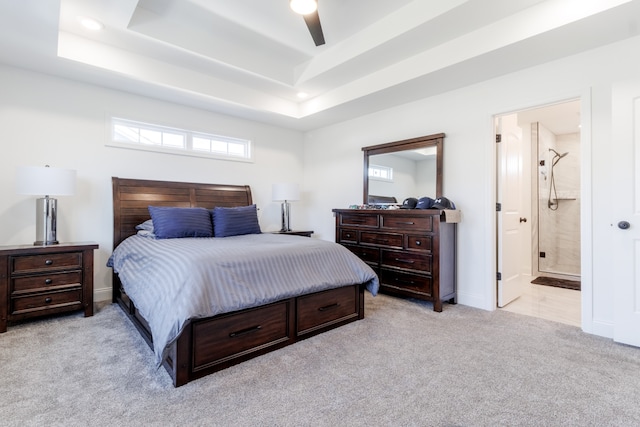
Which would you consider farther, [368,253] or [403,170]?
[403,170]

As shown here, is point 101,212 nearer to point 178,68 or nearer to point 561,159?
point 178,68

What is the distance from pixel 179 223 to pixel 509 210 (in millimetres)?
3713

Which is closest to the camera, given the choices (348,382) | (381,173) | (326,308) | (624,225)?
(348,382)

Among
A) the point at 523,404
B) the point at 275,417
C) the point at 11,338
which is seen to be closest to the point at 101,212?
the point at 11,338

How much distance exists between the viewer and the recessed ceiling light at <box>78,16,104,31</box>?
110 inches

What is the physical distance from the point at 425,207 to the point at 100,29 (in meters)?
3.76

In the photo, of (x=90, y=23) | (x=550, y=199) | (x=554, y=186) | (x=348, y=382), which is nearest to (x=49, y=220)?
(x=90, y=23)

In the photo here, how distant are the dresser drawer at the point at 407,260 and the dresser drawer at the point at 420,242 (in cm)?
7

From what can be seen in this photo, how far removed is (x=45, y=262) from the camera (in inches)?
111

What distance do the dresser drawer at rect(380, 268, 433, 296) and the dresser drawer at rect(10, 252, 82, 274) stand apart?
3197 mm

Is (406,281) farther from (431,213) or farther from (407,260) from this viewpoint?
(431,213)

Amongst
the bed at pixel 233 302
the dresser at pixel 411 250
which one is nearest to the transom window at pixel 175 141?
the bed at pixel 233 302

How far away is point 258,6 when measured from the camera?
286cm

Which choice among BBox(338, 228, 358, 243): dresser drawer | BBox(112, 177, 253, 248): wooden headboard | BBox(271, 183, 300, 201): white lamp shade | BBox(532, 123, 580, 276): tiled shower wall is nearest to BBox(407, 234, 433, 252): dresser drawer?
BBox(338, 228, 358, 243): dresser drawer
